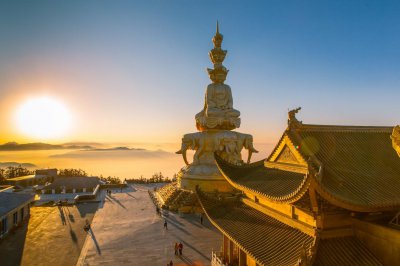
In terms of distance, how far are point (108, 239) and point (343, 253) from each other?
19200 millimetres

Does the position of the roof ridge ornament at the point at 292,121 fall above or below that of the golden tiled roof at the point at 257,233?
above

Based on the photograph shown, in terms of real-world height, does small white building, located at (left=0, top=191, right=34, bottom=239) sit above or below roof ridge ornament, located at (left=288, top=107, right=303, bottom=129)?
below

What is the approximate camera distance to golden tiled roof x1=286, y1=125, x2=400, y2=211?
9.55 m

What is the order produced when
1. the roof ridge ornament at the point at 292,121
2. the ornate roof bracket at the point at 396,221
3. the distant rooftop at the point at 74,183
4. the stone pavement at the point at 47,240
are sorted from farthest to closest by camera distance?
the distant rooftop at the point at 74,183 → the stone pavement at the point at 47,240 → the roof ridge ornament at the point at 292,121 → the ornate roof bracket at the point at 396,221

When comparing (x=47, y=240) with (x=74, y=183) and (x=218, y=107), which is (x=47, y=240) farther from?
(x=74, y=183)

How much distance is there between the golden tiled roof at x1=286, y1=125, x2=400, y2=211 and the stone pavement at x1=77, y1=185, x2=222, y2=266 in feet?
37.0

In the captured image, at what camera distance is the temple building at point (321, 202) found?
9.30 metres

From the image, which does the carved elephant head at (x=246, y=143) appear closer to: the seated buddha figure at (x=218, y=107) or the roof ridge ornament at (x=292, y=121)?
the seated buddha figure at (x=218, y=107)

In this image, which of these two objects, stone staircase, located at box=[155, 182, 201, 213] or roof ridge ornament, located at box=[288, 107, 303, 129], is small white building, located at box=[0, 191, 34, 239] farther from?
roof ridge ornament, located at box=[288, 107, 303, 129]

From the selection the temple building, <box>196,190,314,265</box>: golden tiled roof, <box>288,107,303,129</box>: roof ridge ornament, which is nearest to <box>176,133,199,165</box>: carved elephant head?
<box>196,190,314,265</box>: golden tiled roof

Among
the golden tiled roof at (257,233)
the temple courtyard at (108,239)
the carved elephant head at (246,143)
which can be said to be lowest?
the temple courtyard at (108,239)

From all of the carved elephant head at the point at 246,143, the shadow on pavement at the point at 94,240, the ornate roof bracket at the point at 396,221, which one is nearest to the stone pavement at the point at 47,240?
the shadow on pavement at the point at 94,240

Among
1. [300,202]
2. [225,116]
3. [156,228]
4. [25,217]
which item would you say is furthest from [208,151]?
[300,202]

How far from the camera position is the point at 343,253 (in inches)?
377
